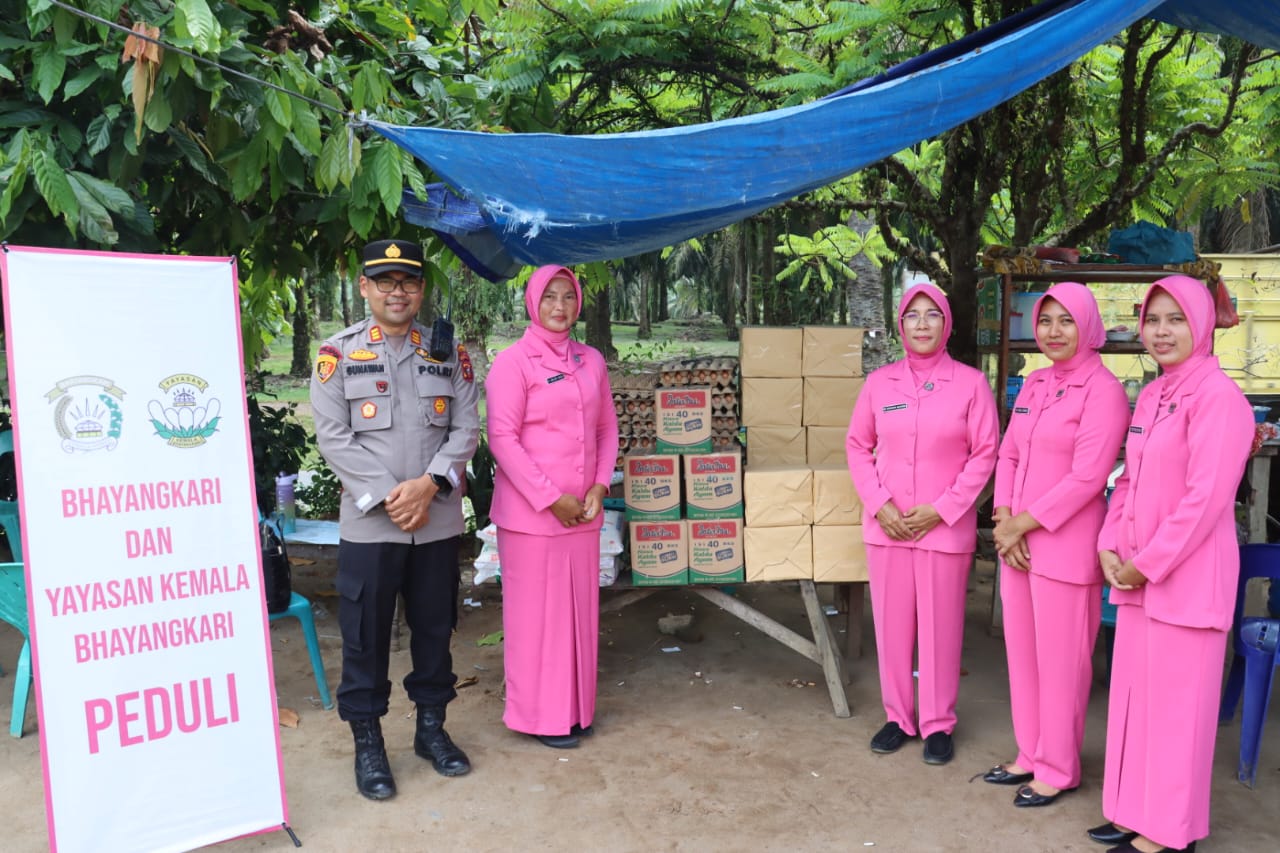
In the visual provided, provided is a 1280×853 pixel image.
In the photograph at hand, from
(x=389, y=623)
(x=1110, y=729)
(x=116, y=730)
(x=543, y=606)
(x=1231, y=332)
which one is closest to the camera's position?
(x=116, y=730)

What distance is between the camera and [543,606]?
12.4ft

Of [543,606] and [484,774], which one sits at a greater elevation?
[543,606]

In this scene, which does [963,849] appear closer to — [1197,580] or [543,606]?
[1197,580]

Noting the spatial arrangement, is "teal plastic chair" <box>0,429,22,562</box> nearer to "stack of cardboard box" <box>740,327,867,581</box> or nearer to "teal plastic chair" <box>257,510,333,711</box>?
"teal plastic chair" <box>257,510,333,711</box>

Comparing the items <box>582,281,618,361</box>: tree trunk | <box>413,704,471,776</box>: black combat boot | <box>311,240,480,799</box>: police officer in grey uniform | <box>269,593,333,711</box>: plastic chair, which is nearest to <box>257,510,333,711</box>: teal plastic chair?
<box>269,593,333,711</box>: plastic chair

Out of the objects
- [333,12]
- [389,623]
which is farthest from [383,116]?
[389,623]

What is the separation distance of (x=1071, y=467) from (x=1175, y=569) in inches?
20.5

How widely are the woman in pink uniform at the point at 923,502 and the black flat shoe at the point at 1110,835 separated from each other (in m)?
0.64

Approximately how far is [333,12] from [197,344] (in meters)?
2.18

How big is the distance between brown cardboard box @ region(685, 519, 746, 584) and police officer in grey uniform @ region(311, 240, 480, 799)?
1.12 meters

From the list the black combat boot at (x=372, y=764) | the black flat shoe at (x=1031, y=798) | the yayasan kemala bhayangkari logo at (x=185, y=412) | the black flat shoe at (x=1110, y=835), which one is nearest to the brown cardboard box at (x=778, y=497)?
the black flat shoe at (x=1031, y=798)

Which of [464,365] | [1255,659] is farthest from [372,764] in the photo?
[1255,659]

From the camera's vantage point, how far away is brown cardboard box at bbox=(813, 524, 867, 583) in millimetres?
4117

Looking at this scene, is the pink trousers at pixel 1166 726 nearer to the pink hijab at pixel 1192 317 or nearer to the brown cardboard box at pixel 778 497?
the pink hijab at pixel 1192 317
